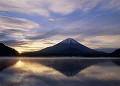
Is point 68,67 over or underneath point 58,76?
over

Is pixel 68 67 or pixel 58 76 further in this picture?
pixel 68 67

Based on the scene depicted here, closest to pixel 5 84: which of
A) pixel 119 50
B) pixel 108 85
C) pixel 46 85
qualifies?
pixel 46 85

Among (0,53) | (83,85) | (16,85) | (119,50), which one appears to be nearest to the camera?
(16,85)

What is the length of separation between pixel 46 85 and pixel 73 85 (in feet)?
9.13

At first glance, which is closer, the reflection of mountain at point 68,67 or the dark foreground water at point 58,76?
the dark foreground water at point 58,76

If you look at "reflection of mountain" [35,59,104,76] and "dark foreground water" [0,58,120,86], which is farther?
"reflection of mountain" [35,59,104,76]

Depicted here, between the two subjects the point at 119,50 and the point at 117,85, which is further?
the point at 119,50

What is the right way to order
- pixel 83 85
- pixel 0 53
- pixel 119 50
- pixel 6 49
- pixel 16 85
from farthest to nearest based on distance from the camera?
pixel 119 50 → pixel 6 49 → pixel 0 53 → pixel 83 85 → pixel 16 85

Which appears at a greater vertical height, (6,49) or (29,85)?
(6,49)

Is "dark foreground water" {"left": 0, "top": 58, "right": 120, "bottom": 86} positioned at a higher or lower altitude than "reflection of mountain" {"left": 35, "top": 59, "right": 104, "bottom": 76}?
lower

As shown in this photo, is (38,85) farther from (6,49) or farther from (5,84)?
(6,49)

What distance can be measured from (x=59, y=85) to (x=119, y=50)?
19965 cm

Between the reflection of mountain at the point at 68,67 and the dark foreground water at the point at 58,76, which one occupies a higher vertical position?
the reflection of mountain at the point at 68,67

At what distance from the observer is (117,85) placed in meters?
15.5
